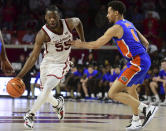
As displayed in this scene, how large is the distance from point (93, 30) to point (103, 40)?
14112 mm

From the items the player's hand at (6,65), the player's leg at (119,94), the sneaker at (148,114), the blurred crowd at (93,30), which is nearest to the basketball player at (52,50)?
the player's leg at (119,94)

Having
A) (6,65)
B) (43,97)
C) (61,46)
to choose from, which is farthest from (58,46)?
(6,65)

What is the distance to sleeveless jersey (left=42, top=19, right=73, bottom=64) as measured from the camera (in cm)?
810

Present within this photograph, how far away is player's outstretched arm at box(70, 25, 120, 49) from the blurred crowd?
30.6 ft

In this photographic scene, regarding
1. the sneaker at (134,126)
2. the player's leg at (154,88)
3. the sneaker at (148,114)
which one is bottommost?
the player's leg at (154,88)

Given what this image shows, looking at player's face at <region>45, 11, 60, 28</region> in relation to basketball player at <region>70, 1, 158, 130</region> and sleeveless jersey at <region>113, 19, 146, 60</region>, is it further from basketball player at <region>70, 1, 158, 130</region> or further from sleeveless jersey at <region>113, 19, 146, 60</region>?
sleeveless jersey at <region>113, 19, 146, 60</region>

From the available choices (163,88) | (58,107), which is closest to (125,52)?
(58,107)

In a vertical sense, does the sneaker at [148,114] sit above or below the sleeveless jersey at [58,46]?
below

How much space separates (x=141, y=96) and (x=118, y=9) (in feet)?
33.4

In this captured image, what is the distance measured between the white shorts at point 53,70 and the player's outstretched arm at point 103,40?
127cm

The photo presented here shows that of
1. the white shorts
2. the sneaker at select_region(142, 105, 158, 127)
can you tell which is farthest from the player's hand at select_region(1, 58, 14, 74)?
the sneaker at select_region(142, 105, 158, 127)

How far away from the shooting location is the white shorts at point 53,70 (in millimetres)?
8127

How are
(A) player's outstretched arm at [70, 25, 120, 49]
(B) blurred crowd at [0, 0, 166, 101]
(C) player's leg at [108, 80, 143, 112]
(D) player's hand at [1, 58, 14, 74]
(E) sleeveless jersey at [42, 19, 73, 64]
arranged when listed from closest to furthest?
(D) player's hand at [1, 58, 14, 74], (A) player's outstretched arm at [70, 25, 120, 49], (C) player's leg at [108, 80, 143, 112], (E) sleeveless jersey at [42, 19, 73, 64], (B) blurred crowd at [0, 0, 166, 101]

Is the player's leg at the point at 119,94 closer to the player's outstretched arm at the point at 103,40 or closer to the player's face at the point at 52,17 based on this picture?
the player's outstretched arm at the point at 103,40
